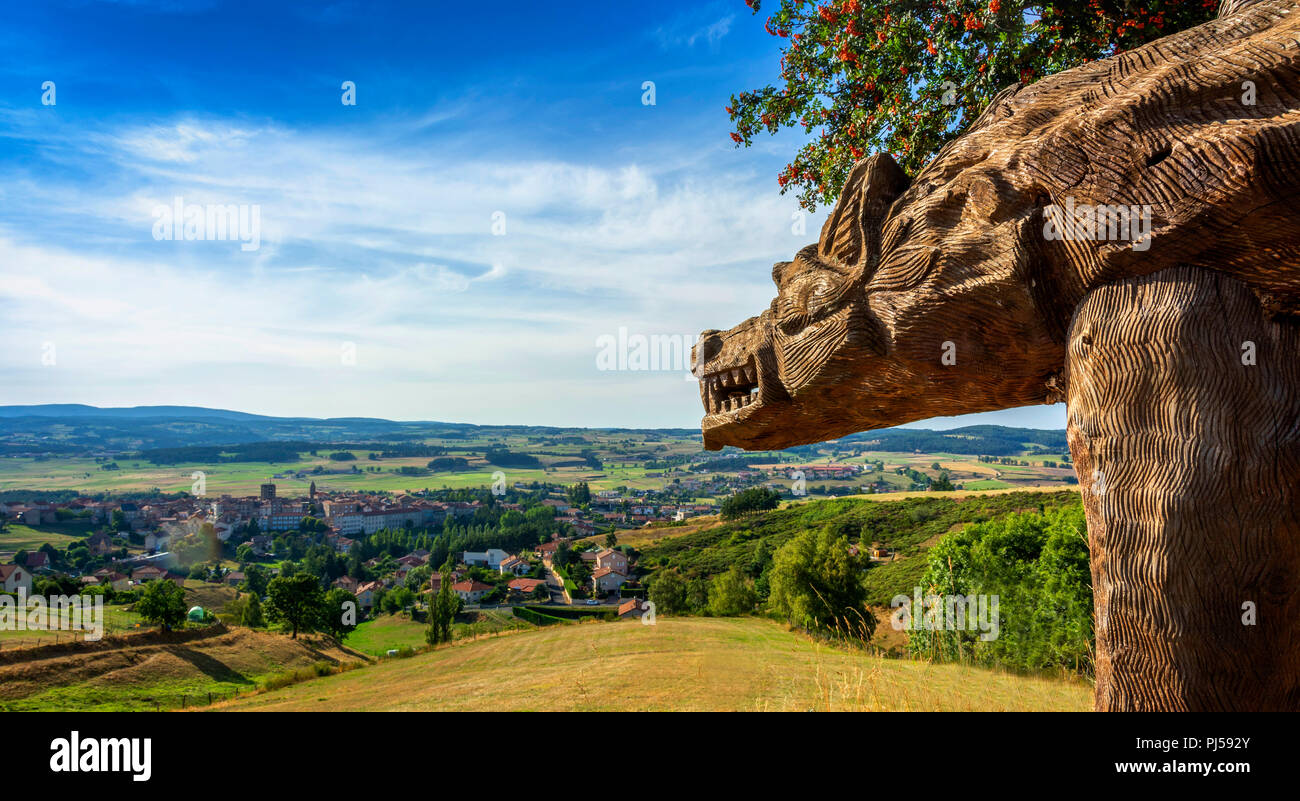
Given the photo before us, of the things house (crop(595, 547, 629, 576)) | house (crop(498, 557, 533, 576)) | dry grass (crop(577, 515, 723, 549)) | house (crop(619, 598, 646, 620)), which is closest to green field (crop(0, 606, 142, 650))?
house (crop(619, 598, 646, 620))

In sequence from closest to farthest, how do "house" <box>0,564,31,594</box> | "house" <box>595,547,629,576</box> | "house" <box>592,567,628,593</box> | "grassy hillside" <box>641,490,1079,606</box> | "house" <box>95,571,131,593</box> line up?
"grassy hillside" <box>641,490,1079,606</box>, "house" <box>0,564,31,594</box>, "house" <box>95,571,131,593</box>, "house" <box>592,567,628,593</box>, "house" <box>595,547,629,576</box>

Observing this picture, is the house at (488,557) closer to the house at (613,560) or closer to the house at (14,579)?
the house at (613,560)

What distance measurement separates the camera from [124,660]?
34.8 meters

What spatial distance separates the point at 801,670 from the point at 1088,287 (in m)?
11.4

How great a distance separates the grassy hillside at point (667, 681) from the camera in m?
7.27

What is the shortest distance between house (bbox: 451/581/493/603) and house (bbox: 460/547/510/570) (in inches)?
512

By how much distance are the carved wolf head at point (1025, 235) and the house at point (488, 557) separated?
8179 cm

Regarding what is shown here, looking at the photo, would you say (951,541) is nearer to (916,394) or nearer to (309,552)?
(916,394)

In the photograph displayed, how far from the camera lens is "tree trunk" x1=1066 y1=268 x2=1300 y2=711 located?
94.8 inches

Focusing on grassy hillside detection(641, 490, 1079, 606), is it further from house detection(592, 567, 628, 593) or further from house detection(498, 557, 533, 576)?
house detection(498, 557, 533, 576)

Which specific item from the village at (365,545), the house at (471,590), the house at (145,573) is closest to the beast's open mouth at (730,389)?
the village at (365,545)

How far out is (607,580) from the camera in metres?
63.1
